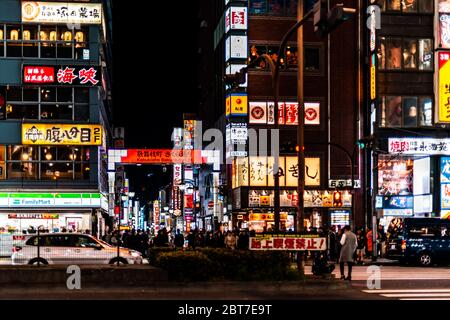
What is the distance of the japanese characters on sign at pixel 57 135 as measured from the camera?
2083 inches

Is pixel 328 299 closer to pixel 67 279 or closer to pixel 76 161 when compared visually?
pixel 67 279

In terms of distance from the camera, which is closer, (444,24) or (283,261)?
(283,261)

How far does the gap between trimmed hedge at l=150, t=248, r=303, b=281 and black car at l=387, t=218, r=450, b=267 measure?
575 inches

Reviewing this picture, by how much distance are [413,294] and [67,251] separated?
12.7 metres

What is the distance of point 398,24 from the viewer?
54812 mm

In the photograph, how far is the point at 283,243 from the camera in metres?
23.5

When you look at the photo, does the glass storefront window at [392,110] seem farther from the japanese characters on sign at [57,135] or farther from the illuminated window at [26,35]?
the illuminated window at [26,35]

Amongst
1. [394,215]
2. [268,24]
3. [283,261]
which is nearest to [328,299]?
[283,261]

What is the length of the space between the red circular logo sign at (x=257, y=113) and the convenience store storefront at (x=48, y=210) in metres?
13.3

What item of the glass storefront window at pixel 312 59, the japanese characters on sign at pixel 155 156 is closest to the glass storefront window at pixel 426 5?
the glass storefront window at pixel 312 59

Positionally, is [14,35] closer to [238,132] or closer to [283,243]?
[238,132]

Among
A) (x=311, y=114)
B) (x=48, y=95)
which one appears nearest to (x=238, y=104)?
(x=311, y=114)

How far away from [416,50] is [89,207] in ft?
87.4

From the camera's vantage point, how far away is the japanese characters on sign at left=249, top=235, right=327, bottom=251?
2339 cm
